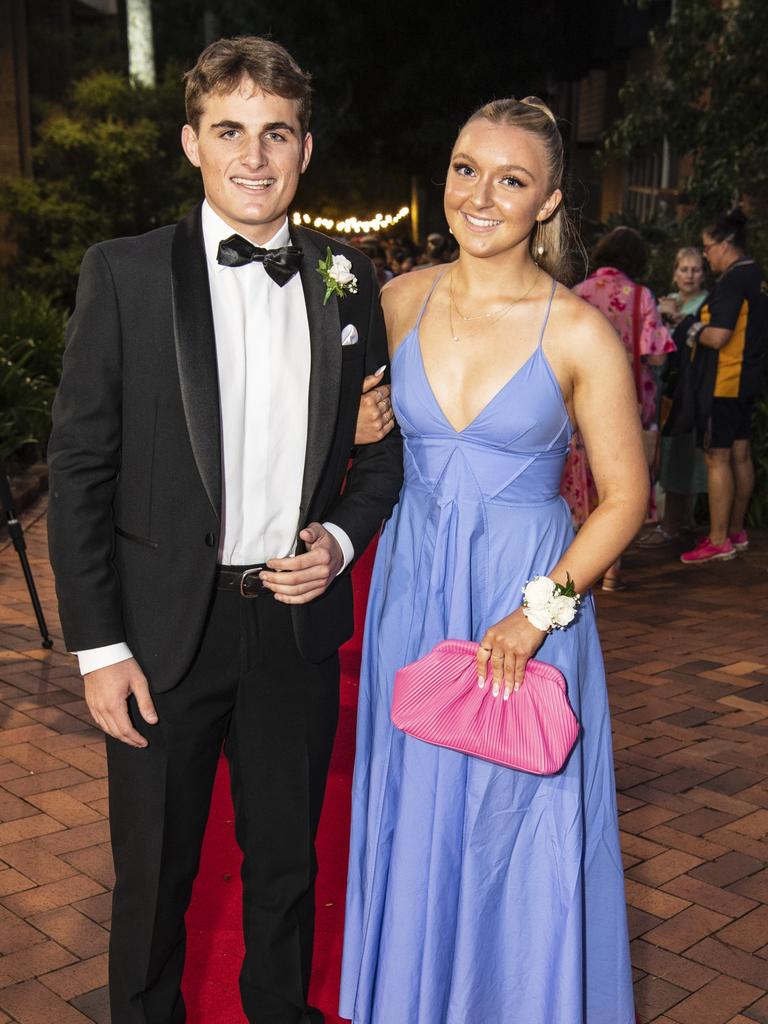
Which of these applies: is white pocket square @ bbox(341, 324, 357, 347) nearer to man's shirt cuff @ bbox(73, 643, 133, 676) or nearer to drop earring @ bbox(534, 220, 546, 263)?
drop earring @ bbox(534, 220, 546, 263)

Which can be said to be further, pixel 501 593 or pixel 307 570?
pixel 501 593

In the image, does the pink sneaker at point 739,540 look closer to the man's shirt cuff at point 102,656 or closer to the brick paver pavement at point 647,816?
the brick paver pavement at point 647,816

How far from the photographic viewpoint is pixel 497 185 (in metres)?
2.67

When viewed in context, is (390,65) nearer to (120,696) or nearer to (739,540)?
(739,540)

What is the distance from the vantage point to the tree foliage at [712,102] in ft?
34.9

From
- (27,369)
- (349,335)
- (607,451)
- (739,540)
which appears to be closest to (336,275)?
(349,335)

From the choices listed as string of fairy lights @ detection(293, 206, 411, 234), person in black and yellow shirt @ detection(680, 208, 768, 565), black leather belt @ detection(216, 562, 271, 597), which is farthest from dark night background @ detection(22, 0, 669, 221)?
black leather belt @ detection(216, 562, 271, 597)

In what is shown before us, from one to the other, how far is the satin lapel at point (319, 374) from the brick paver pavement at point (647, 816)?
63.9 inches

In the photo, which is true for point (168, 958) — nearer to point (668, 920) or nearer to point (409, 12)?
point (668, 920)

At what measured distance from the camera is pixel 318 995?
3.12 meters

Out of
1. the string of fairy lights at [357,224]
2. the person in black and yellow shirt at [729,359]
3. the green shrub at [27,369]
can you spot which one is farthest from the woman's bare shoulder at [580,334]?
the string of fairy lights at [357,224]

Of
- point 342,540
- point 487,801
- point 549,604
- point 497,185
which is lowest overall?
point 487,801

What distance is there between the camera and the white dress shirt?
2.44 meters

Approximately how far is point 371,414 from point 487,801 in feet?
3.00
